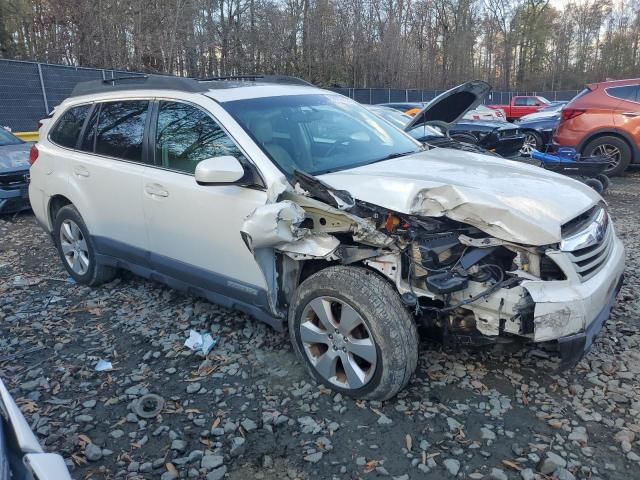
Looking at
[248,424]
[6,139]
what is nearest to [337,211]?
[248,424]

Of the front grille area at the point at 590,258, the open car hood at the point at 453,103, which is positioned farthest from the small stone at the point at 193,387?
the open car hood at the point at 453,103

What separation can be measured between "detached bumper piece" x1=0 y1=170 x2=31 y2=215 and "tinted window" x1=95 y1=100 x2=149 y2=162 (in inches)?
157

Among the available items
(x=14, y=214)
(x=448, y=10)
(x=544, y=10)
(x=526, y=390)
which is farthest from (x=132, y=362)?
(x=544, y=10)

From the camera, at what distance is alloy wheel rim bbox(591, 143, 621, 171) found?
362 inches

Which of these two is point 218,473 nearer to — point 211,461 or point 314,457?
point 211,461

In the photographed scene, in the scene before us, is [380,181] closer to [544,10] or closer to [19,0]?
[19,0]

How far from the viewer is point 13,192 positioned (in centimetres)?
735

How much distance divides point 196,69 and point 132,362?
21.9 metres

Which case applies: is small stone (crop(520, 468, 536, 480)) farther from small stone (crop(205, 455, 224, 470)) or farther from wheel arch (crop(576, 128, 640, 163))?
wheel arch (crop(576, 128, 640, 163))

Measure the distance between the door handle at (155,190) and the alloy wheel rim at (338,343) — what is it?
4.67 ft

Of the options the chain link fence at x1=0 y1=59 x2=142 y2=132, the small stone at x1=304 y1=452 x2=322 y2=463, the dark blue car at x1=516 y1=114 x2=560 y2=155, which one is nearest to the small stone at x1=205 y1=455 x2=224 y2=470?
the small stone at x1=304 y1=452 x2=322 y2=463

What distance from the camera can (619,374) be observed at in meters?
3.04

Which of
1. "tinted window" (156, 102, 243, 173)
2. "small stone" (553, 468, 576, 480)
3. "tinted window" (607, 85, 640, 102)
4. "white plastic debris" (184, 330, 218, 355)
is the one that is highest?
"tinted window" (607, 85, 640, 102)

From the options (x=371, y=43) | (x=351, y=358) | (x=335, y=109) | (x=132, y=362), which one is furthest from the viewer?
(x=371, y=43)
